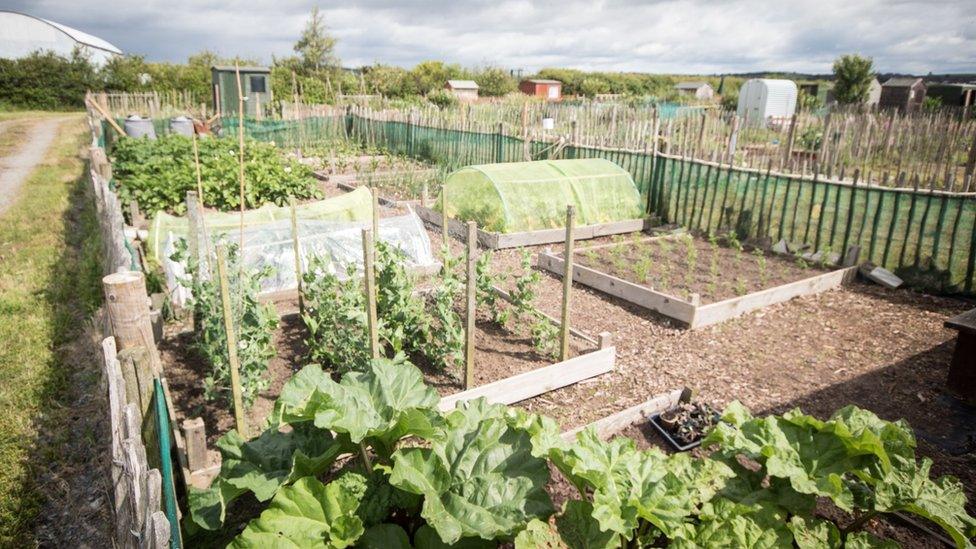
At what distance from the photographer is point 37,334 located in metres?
5.77

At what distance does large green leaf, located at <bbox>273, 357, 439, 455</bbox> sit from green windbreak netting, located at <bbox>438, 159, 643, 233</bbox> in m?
6.34

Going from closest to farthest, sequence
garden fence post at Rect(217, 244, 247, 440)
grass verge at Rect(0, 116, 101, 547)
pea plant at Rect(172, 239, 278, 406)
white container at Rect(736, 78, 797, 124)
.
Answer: garden fence post at Rect(217, 244, 247, 440), grass verge at Rect(0, 116, 101, 547), pea plant at Rect(172, 239, 278, 406), white container at Rect(736, 78, 797, 124)

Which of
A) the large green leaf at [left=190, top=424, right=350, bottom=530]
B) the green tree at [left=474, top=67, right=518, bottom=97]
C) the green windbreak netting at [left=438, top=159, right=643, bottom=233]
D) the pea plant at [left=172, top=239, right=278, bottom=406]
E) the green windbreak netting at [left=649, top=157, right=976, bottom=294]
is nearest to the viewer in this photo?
the large green leaf at [left=190, top=424, right=350, bottom=530]

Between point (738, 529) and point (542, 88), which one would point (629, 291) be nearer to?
point (738, 529)

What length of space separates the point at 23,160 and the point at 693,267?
1881 centimetres

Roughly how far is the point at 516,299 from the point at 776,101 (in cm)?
3037

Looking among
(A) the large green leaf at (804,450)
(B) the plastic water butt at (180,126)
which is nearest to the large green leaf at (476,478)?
(A) the large green leaf at (804,450)

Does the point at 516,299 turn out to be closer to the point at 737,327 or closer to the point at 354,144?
the point at 737,327

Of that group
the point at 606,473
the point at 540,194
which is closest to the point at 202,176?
the point at 540,194

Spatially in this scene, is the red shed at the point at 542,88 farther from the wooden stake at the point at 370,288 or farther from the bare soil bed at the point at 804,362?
the wooden stake at the point at 370,288

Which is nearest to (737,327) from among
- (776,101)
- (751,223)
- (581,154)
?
(751,223)

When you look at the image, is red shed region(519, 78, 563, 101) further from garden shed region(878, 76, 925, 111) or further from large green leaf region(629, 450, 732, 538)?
large green leaf region(629, 450, 732, 538)

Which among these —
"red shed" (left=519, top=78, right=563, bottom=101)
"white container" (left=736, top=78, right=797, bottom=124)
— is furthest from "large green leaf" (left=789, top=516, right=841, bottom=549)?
"red shed" (left=519, top=78, right=563, bottom=101)

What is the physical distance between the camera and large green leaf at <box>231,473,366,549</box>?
2383mm
